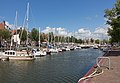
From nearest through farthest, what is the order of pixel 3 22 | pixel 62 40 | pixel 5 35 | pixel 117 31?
1. pixel 117 31
2. pixel 5 35
3. pixel 3 22
4. pixel 62 40

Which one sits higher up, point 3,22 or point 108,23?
point 3,22

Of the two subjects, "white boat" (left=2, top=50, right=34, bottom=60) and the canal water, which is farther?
"white boat" (left=2, top=50, right=34, bottom=60)

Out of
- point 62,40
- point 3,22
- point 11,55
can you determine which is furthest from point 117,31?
point 62,40

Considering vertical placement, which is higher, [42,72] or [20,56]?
[20,56]

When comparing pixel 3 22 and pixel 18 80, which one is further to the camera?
pixel 3 22

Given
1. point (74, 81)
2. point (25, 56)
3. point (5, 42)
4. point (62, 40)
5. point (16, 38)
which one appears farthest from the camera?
point (62, 40)

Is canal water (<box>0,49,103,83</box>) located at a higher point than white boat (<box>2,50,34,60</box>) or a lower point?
lower

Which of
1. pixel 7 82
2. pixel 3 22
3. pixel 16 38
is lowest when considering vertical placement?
pixel 7 82

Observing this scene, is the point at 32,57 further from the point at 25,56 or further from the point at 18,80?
the point at 18,80

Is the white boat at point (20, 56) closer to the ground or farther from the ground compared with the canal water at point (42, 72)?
farther from the ground

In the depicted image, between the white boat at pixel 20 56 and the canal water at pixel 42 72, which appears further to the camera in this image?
the white boat at pixel 20 56

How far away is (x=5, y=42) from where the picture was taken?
A: 119 meters

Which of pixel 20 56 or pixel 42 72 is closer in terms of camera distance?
pixel 42 72

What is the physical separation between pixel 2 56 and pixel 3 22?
9008 centimetres
